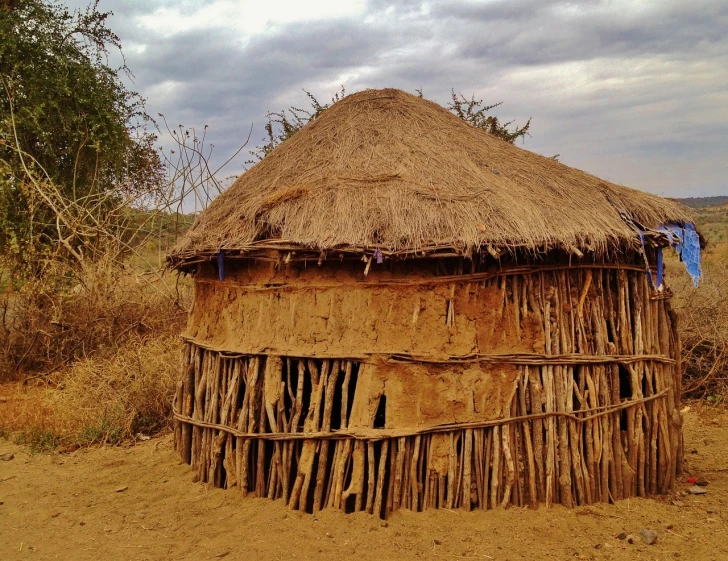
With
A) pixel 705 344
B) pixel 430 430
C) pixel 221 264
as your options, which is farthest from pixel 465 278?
pixel 705 344

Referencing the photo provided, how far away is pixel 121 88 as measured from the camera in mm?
12242

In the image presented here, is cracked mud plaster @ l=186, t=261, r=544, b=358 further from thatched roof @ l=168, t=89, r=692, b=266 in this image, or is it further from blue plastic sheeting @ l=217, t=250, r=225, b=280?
blue plastic sheeting @ l=217, t=250, r=225, b=280

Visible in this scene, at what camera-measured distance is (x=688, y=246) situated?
5.45 meters

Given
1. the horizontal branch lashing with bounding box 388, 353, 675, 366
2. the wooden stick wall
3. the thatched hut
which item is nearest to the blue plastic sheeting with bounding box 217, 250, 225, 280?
the thatched hut

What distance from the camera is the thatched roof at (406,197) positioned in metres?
4.67

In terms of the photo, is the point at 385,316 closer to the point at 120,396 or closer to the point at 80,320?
the point at 120,396

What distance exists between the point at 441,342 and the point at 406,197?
1168 mm

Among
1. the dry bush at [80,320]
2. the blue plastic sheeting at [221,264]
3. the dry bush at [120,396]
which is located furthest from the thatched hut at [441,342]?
the dry bush at [80,320]

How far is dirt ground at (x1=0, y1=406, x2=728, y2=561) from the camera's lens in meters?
4.25

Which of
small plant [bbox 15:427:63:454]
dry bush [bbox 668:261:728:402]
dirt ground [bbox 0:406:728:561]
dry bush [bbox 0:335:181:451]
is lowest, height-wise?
dirt ground [bbox 0:406:728:561]

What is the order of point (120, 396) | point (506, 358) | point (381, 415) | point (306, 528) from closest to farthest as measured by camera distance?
point (306, 528) → point (506, 358) → point (381, 415) → point (120, 396)

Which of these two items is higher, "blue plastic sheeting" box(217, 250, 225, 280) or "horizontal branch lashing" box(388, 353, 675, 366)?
"blue plastic sheeting" box(217, 250, 225, 280)

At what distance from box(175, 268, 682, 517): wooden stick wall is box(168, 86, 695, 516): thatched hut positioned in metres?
0.02

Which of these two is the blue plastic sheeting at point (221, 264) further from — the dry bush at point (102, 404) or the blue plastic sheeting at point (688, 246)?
the blue plastic sheeting at point (688, 246)
